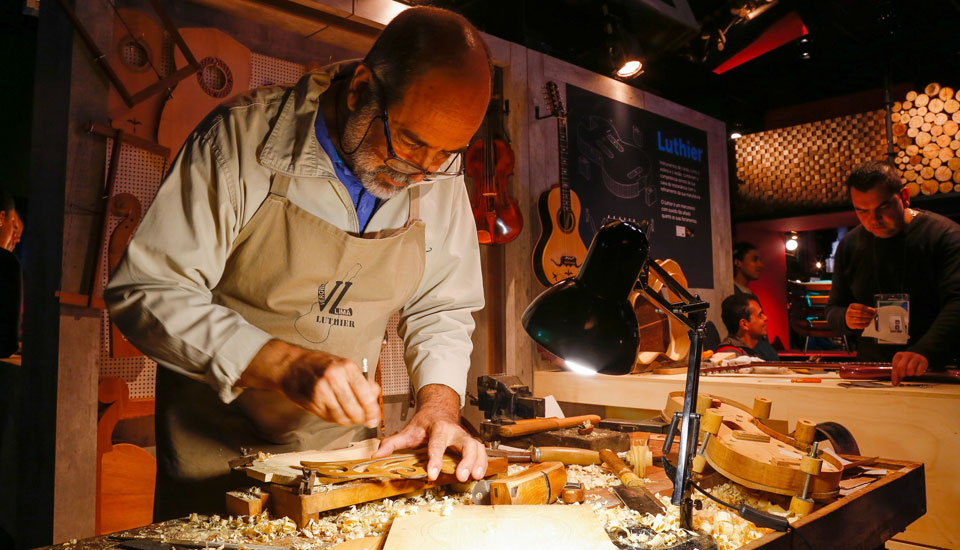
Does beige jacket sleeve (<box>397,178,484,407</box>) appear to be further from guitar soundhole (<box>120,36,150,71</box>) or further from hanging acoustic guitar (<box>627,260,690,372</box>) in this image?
guitar soundhole (<box>120,36,150,71</box>)

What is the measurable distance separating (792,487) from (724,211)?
5.41 meters

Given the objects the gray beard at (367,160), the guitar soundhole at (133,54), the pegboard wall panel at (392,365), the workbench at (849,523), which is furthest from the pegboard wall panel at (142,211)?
the workbench at (849,523)

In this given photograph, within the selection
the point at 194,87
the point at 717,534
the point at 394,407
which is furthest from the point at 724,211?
the point at 717,534

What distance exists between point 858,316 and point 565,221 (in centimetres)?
190

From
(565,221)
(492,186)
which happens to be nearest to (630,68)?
(565,221)

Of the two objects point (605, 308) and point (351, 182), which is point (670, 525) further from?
point (351, 182)

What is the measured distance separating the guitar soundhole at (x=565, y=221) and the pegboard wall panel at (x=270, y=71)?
195cm

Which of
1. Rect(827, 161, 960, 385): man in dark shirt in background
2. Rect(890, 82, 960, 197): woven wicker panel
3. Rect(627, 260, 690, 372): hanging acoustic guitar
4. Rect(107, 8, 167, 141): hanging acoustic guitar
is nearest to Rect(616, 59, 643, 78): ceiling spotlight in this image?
Rect(827, 161, 960, 385): man in dark shirt in background

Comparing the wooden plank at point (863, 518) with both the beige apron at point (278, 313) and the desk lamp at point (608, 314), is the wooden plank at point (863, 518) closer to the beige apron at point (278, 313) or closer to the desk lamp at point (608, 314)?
the desk lamp at point (608, 314)

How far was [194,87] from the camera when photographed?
3145 millimetres

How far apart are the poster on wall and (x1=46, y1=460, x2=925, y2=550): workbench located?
3066 mm

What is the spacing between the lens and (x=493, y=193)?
152 inches

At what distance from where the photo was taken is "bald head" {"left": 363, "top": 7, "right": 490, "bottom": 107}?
144 cm

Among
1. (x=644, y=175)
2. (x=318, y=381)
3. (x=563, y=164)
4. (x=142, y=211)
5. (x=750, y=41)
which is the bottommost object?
(x=318, y=381)
